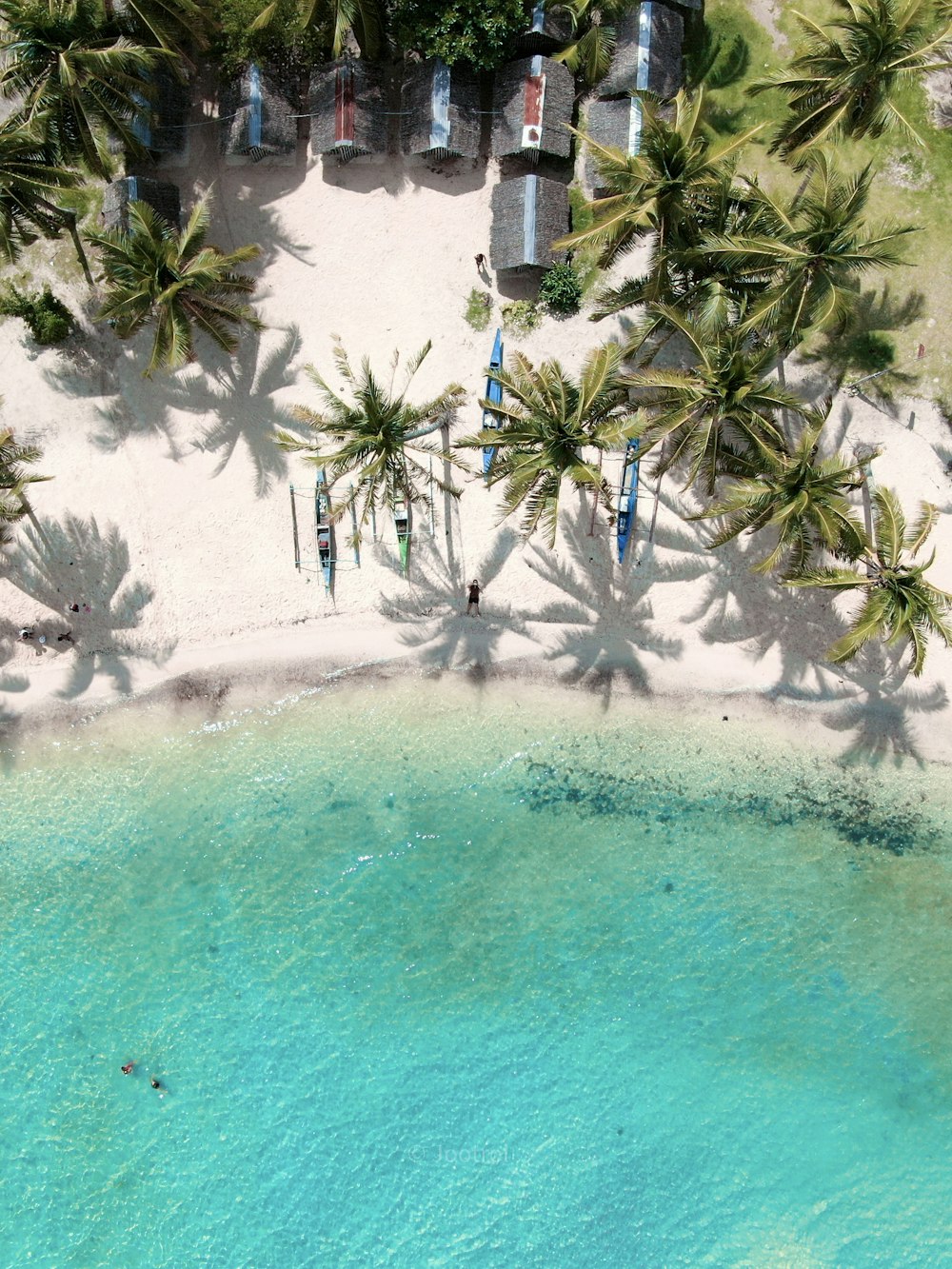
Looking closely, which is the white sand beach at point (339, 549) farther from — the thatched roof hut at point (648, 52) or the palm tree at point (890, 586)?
the thatched roof hut at point (648, 52)

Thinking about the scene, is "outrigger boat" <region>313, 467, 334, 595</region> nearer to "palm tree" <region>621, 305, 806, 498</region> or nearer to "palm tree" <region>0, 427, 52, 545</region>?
"palm tree" <region>0, 427, 52, 545</region>

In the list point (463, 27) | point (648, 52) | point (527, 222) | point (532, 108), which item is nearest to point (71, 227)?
point (463, 27)

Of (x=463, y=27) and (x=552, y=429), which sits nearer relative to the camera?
(x=552, y=429)

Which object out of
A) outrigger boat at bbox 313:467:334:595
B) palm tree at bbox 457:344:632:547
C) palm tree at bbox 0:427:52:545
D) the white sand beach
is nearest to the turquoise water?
the white sand beach

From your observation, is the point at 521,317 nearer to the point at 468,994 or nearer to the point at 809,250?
the point at 809,250

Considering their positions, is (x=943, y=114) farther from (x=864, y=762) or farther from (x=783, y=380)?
(x=864, y=762)

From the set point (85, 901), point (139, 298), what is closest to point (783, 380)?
point (139, 298)
